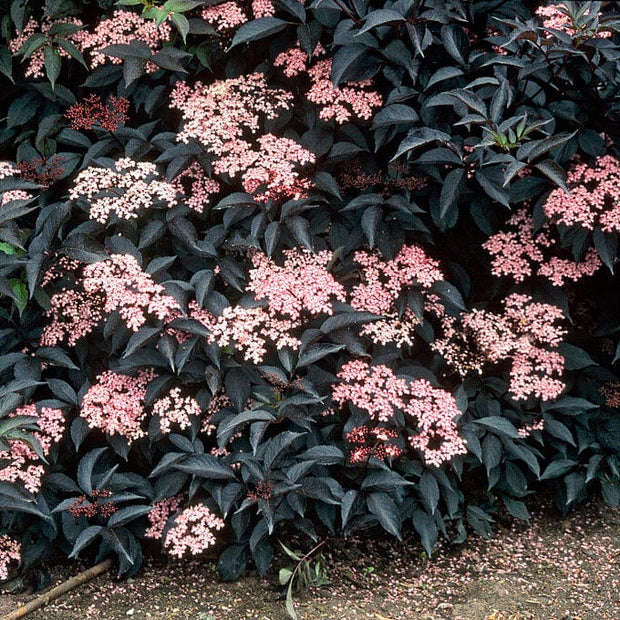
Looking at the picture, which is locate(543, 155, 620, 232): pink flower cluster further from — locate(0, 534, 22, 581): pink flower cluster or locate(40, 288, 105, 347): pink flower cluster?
locate(0, 534, 22, 581): pink flower cluster

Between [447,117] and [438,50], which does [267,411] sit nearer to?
[447,117]

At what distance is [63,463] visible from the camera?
310 centimetres

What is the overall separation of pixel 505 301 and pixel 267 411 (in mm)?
1241

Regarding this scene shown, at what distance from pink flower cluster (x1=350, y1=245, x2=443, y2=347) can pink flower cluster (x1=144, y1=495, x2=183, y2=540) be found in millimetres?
1037

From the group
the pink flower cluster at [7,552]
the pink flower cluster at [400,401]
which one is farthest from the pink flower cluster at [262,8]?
the pink flower cluster at [7,552]

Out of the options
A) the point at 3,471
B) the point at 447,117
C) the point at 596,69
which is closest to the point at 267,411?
the point at 3,471

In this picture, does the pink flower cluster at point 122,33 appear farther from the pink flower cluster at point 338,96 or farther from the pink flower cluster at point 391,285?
the pink flower cluster at point 391,285

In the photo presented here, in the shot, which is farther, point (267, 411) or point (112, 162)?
point (112, 162)

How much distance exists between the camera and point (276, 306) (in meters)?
2.67

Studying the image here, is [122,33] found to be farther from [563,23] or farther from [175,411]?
[563,23]

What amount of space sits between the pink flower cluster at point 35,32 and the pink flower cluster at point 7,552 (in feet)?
6.41

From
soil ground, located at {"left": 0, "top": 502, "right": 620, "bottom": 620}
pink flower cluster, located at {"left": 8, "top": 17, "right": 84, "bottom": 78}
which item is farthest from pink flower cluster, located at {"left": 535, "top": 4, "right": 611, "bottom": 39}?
soil ground, located at {"left": 0, "top": 502, "right": 620, "bottom": 620}

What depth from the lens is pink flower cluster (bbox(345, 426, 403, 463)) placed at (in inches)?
108

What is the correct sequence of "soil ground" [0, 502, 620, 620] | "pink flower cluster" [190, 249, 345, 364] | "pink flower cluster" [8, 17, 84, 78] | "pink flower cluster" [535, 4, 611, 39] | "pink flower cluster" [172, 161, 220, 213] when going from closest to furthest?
"pink flower cluster" [535, 4, 611, 39] → "pink flower cluster" [190, 249, 345, 364] → "soil ground" [0, 502, 620, 620] → "pink flower cluster" [172, 161, 220, 213] → "pink flower cluster" [8, 17, 84, 78]
